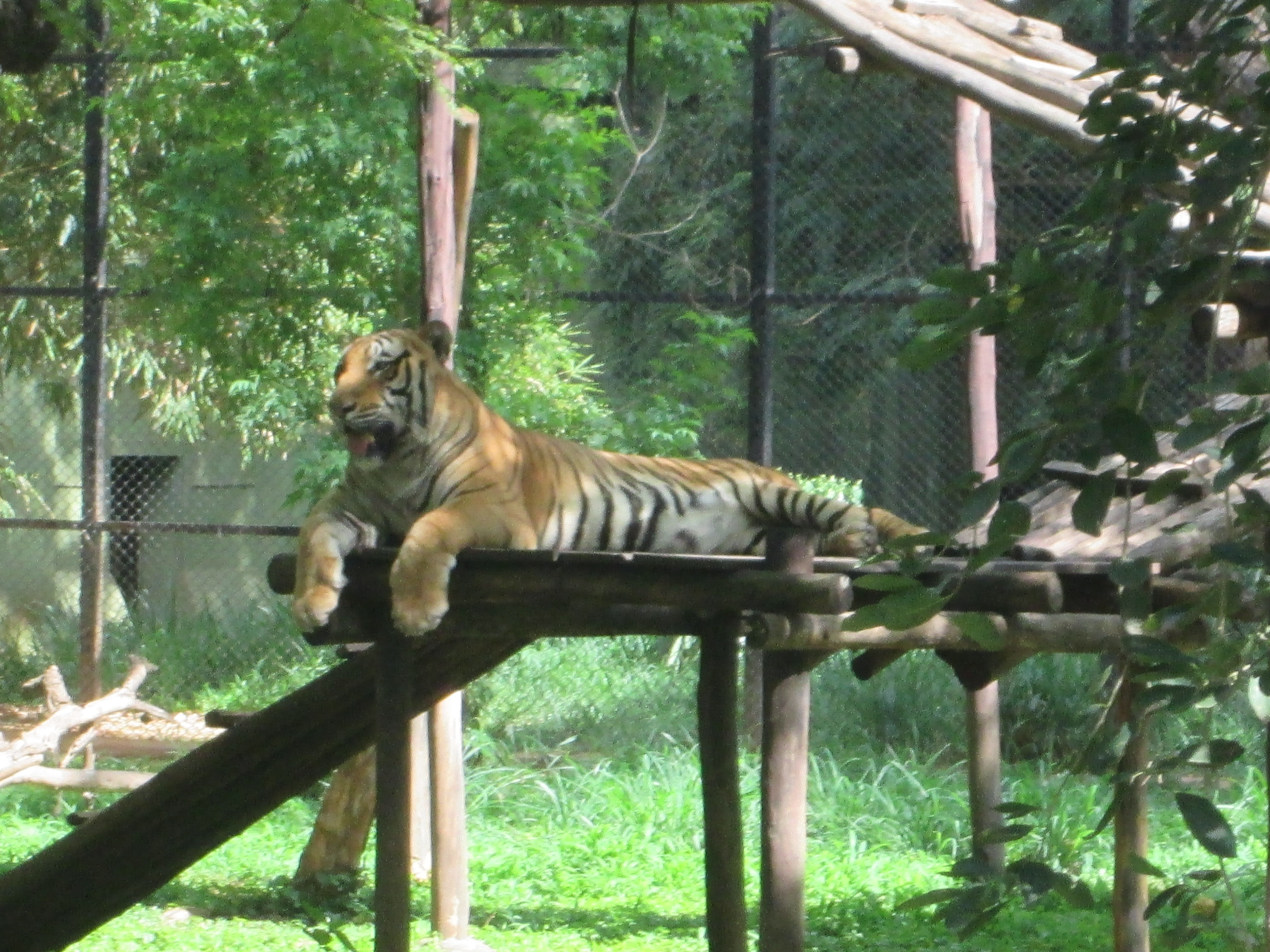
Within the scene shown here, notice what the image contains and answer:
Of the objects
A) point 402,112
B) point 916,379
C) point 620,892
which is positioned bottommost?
point 620,892

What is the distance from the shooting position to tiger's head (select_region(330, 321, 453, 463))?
3.59 meters

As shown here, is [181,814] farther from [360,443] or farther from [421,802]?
[421,802]

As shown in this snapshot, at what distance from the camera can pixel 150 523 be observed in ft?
23.2

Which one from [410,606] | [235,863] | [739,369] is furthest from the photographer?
[739,369]

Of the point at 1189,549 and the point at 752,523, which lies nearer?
the point at 1189,549

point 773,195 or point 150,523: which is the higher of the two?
point 773,195

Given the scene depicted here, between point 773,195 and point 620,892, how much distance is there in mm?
3096

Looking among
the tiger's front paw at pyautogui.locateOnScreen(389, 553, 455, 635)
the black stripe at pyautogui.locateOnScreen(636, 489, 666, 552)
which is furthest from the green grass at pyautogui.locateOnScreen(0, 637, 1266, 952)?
the tiger's front paw at pyautogui.locateOnScreen(389, 553, 455, 635)

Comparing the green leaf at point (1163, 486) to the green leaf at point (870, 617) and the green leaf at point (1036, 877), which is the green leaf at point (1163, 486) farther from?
the green leaf at point (1036, 877)

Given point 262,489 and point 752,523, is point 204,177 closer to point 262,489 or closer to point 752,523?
point 752,523

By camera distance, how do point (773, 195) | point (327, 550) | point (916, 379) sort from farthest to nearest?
point (916, 379) < point (773, 195) < point (327, 550)

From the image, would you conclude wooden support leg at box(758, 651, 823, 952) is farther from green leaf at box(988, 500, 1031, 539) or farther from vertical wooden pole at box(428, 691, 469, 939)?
green leaf at box(988, 500, 1031, 539)

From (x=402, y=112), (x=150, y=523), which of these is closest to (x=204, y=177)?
(x=402, y=112)

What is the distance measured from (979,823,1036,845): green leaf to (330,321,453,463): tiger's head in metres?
2.48
